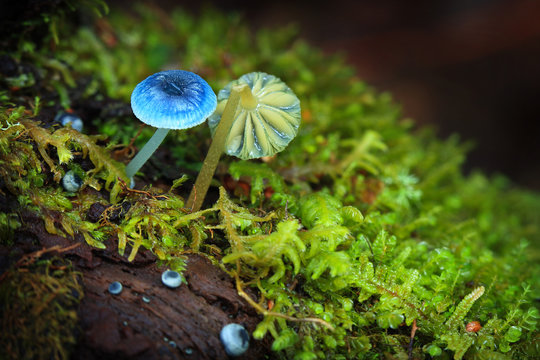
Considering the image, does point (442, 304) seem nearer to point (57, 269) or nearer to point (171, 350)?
point (171, 350)

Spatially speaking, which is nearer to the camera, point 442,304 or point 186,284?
point 186,284

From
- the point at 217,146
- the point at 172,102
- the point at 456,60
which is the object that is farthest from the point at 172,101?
the point at 456,60

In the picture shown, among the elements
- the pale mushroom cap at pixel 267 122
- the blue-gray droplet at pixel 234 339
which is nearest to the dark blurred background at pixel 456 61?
the pale mushroom cap at pixel 267 122

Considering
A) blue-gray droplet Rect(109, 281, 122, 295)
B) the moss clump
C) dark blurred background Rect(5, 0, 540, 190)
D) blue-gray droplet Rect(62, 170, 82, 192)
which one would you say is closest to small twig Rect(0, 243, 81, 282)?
the moss clump

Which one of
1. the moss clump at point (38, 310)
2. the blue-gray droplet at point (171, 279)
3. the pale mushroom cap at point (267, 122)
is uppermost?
the pale mushroom cap at point (267, 122)

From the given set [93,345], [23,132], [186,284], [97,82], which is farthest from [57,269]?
[97,82]

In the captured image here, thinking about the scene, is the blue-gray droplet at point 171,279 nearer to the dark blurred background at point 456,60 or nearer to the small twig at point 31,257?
the small twig at point 31,257

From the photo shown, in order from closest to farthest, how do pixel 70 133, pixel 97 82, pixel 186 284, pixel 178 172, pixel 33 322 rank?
1. pixel 33 322
2. pixel 186 284
3. pixel 70 133
4. pixel 178 172
5. pixel 97 82
